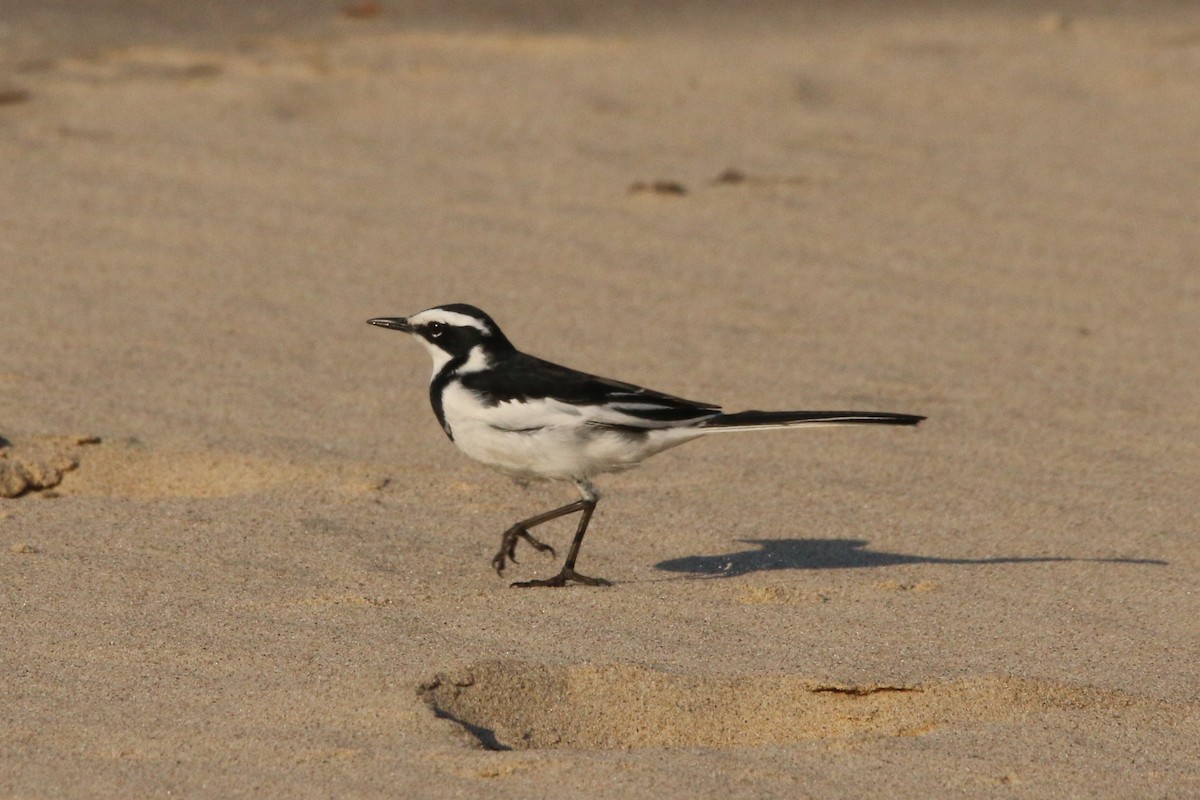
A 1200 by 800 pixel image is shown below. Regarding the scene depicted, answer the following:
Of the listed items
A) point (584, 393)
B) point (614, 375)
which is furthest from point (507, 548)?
point (614, 375)

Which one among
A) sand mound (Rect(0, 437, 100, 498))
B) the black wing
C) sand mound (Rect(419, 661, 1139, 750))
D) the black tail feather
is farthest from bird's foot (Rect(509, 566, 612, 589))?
sand mound (Rect(0, 437, 100, 498))

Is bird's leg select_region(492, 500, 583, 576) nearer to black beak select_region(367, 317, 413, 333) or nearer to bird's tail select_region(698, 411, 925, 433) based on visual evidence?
bird's tail select_region(698, 411, 925, 433)

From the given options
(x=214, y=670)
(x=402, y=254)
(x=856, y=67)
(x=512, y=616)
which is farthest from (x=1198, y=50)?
(x=214, y=670)

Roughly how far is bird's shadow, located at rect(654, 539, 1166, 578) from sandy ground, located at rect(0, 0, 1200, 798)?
24 mm

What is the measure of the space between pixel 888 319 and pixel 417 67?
14.4 ft

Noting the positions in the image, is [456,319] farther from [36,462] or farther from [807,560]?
[36,462]

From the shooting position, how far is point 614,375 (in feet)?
22.6

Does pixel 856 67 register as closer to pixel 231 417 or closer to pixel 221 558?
pixel 231 417

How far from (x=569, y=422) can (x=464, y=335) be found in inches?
18.9

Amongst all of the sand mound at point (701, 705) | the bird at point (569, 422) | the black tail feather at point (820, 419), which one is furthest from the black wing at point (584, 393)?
the sand mound at point (701, 705)

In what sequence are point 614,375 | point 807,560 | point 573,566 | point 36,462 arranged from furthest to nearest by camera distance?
1. point 614,375
2. point 36,462
3. point 807,560
4. point 573,566

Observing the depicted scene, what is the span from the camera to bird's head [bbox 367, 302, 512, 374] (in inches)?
200

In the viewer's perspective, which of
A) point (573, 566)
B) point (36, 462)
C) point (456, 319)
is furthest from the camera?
point (36, 462)

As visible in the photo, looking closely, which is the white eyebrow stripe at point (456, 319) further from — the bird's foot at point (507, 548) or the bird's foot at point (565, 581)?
the bird's foot at point (565, 581)
